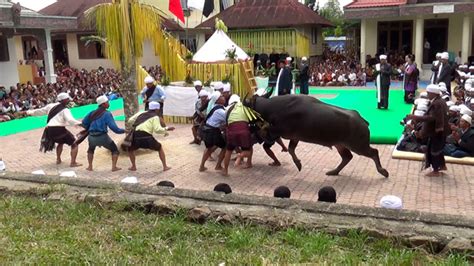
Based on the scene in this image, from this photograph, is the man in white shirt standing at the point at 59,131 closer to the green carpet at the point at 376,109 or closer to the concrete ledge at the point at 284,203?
the concrete ledge at the point at 284,203

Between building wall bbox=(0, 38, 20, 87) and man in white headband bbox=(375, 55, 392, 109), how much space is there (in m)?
12.7

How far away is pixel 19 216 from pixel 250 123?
433cm

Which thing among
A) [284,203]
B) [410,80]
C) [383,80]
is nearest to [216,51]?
[383,80]

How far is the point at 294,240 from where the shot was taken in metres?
3.87

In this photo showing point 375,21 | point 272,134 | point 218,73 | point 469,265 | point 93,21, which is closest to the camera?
point 469,265

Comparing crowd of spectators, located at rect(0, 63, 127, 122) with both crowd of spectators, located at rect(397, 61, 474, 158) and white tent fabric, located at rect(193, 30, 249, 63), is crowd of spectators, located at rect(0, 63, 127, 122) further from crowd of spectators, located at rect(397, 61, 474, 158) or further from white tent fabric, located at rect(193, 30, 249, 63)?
crowd of spectators, located at rect(397, 61, 474, 158)

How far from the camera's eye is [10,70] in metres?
18.1

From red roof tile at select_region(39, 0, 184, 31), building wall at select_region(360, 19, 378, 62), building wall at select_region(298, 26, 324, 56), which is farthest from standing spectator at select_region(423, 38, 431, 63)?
red roof tile at select_region(39, 0, 184, 31)

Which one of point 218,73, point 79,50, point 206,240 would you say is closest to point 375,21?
point 218,73

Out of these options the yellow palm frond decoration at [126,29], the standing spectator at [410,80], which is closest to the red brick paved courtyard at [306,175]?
the yellow palm frond decoration at [126,29]

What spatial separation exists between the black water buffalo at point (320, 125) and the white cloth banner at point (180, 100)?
5200 millimetres

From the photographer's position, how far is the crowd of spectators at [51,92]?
1523cm

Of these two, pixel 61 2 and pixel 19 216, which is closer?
pixel 19 216

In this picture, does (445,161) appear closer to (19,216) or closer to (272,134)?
(272,134)
